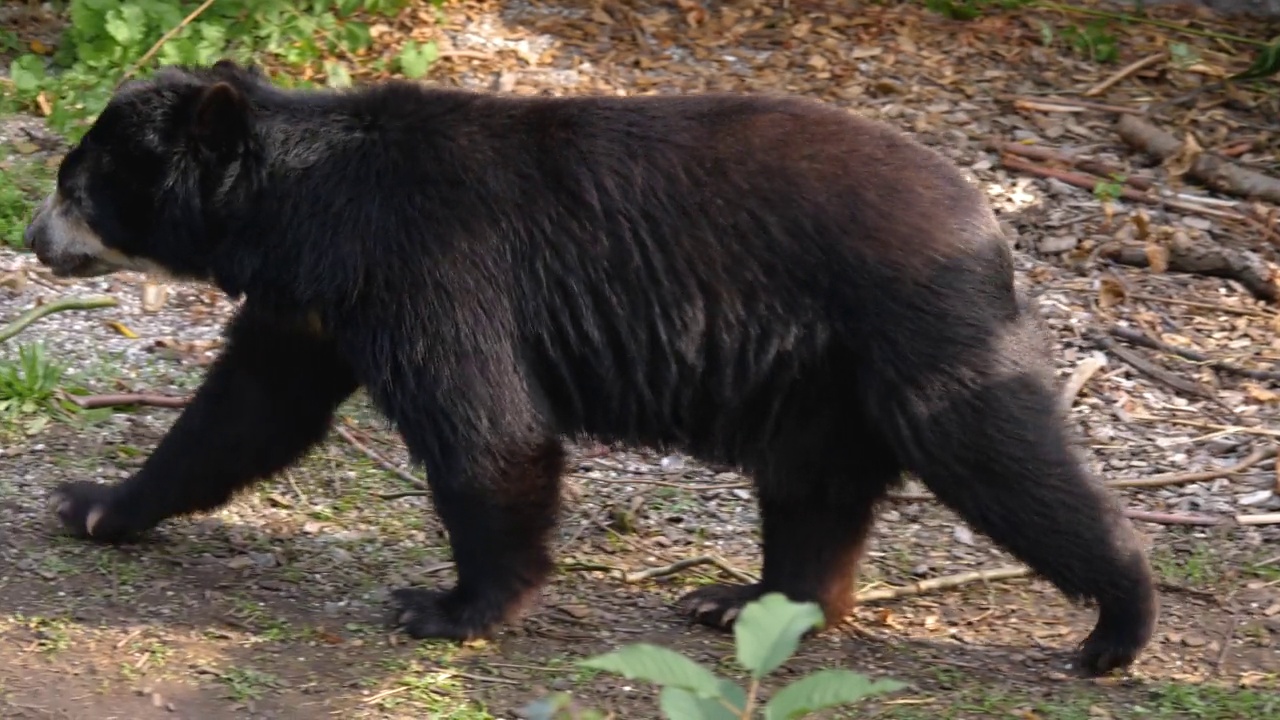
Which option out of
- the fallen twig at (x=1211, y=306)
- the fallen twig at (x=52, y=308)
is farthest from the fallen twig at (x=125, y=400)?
the fallen twig at (x=1211, y=306)

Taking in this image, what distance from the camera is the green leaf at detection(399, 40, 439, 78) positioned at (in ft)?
25.7

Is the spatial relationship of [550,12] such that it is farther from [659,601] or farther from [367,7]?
[659,601]

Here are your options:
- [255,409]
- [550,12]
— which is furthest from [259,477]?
[550,12]

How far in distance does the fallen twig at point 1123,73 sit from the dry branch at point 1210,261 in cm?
138

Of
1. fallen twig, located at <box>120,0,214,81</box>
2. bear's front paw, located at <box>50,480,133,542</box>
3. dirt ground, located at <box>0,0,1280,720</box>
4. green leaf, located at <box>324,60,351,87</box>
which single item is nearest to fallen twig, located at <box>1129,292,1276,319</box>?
dirt ground, located at <box>0,0,1280,720</box>

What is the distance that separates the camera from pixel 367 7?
8.10 meters

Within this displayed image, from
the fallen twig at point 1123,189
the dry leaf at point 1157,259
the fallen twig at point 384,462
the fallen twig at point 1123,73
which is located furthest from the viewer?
the fallen twig at point 1123,73

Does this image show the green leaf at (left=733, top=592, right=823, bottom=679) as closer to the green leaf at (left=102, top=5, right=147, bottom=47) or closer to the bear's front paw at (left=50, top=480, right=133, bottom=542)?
the bear's front paw at (left=50, top=480, right=133, bottom=542)

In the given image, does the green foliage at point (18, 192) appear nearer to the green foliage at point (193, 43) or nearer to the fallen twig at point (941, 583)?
the green foliage at point (193, 43)

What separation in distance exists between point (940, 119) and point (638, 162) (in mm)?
3823

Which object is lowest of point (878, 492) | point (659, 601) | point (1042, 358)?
point (659, 601)

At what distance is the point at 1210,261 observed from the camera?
6832 mm

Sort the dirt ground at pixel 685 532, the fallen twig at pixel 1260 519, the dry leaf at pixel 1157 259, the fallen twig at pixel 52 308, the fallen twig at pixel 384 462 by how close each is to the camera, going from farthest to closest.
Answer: the dry leaf at pixel 1157 259 < the fallen twig at pixel 52 308 < the fallen twig at pixel 384 462 < the fallen twig at pixel 1260 519 < the dirt ground at pixel 685 532

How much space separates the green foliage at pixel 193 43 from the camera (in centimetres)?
766
